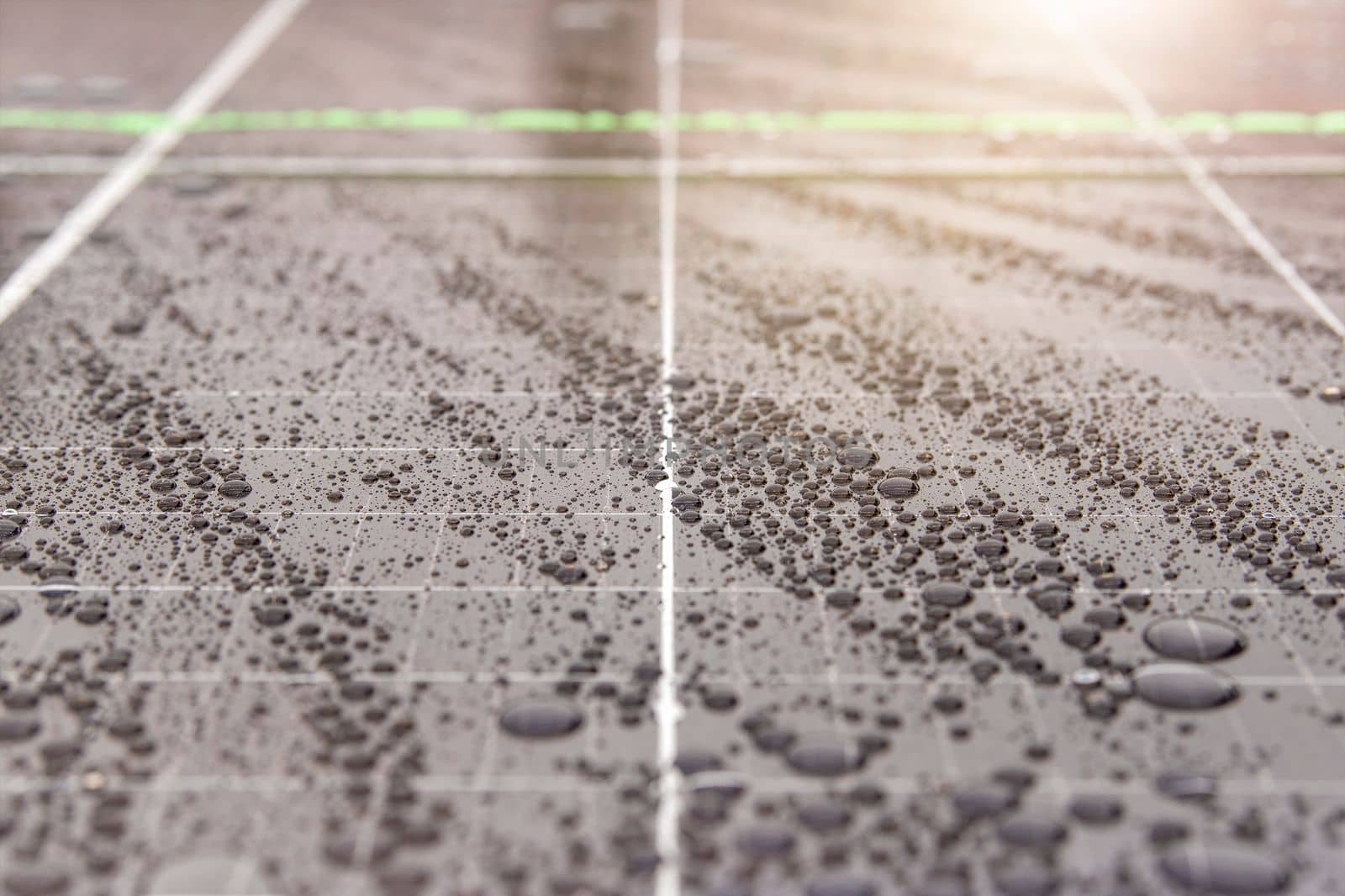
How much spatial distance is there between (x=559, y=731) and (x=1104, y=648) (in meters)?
1.31

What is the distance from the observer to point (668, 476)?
154 inches

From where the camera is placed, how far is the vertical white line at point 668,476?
9.05ft

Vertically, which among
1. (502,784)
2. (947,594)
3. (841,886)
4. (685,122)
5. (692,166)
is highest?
(685,122)

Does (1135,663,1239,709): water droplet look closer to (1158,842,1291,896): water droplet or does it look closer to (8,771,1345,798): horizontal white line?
(8,771,1345,798): horizontal white line

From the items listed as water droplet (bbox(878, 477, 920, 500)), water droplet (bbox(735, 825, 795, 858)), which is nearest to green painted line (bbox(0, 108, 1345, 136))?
water droplet (bbox(878, 477, 920, 500))

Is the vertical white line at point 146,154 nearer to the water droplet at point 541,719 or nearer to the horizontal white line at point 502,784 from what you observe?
the horizontal white line at point 502,784

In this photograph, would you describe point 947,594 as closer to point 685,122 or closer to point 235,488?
point 235,488

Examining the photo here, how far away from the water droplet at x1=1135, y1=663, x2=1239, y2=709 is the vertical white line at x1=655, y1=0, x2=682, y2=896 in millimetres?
1078

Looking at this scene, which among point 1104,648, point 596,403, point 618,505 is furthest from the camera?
point 596,403

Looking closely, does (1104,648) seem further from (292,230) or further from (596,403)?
(292,230)

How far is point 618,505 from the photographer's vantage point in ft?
12.4

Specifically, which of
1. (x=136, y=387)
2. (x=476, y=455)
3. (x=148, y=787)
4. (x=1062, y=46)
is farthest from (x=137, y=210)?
(x=1062, y=46)

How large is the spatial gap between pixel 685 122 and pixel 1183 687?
13.4ft

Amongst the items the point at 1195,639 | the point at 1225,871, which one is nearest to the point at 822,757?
the point at 1225,871
